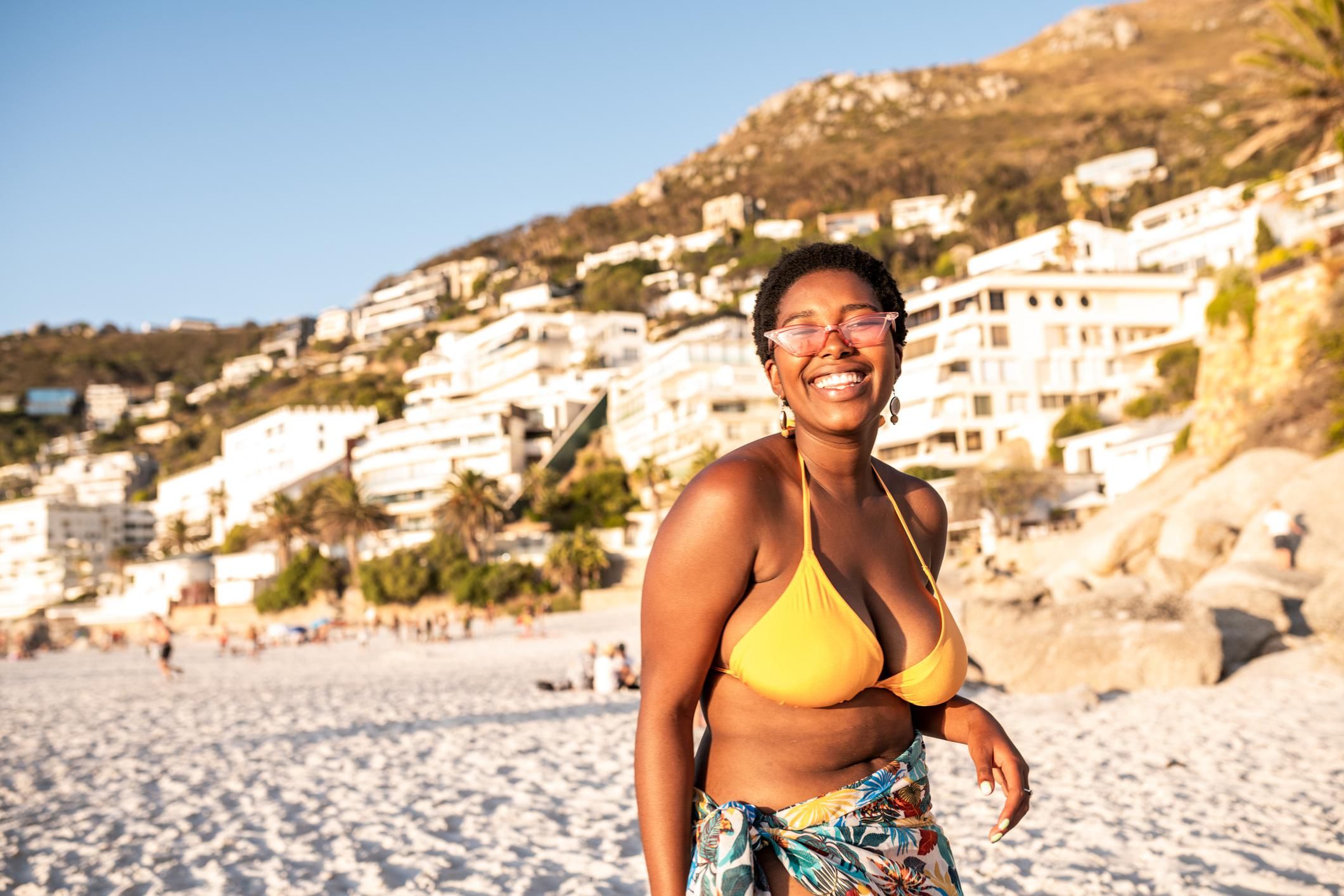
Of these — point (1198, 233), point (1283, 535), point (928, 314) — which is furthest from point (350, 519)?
point (1198, 233)

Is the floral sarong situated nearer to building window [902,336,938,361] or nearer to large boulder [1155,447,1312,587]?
large boulder [1155,447,1312,587]

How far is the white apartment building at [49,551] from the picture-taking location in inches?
3278

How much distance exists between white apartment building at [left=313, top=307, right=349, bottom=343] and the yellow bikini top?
14257cm

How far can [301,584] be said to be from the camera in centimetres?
5541

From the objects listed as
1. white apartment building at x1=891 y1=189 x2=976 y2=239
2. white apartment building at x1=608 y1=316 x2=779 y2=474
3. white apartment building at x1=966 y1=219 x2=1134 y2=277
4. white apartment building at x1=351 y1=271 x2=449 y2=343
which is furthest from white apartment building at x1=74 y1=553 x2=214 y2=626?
white apartment building at x1=891 y1=189 x2=976 y2=239

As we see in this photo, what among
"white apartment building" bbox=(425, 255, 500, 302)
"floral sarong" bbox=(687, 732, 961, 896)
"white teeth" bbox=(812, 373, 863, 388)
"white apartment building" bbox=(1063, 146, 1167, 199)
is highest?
"white apartment building" bbox=(425, 255, 500, 302)

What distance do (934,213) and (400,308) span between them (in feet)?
218

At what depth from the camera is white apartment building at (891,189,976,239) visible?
91625 mm

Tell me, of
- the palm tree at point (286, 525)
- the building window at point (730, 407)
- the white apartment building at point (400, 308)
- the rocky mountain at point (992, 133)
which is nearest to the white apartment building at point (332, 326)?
the white apartment building at point (400, 308)

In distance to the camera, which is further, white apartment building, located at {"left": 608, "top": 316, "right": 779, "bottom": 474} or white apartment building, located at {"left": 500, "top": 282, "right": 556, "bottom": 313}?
white apartment building, located at {"left": 500, "top": 282, "right": 556, "bottom": 313}

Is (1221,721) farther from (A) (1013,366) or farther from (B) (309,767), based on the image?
(A) (1013,366)

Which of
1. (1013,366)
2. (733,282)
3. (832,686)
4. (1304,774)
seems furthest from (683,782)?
(733,282)

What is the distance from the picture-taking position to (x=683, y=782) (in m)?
1.79

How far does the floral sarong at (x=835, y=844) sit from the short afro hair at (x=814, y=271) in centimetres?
91
